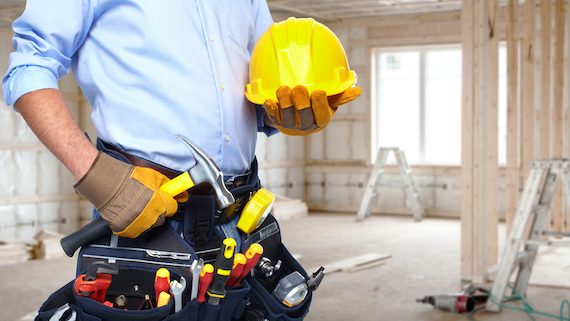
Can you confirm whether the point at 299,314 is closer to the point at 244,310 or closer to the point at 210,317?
the point at 244,310

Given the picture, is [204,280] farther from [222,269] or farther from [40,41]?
[40,41]

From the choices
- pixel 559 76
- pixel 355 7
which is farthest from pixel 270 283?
pixel 355 7

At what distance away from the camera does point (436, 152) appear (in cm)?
1005

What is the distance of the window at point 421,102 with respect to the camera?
9.80 metres

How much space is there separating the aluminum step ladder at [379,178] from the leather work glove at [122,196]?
8450 millimetres

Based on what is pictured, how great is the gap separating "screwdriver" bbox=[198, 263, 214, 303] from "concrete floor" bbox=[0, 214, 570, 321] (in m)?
3.16

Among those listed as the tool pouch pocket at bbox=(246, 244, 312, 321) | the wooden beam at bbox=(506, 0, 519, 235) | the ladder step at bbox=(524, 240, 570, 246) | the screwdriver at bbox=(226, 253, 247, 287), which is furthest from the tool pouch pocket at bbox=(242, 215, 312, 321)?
the wooden beam at bbox=(506, 0, 519, 235)

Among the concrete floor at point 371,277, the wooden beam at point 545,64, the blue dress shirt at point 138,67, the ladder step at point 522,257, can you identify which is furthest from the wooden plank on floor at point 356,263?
the blue dress shirt at point 138,67

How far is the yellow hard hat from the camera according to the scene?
4.87 feet

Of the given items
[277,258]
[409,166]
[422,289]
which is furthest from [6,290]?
[409,166]

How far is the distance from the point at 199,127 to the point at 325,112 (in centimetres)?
30

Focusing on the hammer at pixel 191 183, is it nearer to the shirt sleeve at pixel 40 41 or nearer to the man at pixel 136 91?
the man at pixel 136 91

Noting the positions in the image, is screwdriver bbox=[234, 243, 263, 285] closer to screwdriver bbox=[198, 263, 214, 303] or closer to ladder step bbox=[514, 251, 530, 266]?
screwdriver bbox=[198, 263, 214, 303]

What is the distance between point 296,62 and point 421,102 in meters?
8.76
